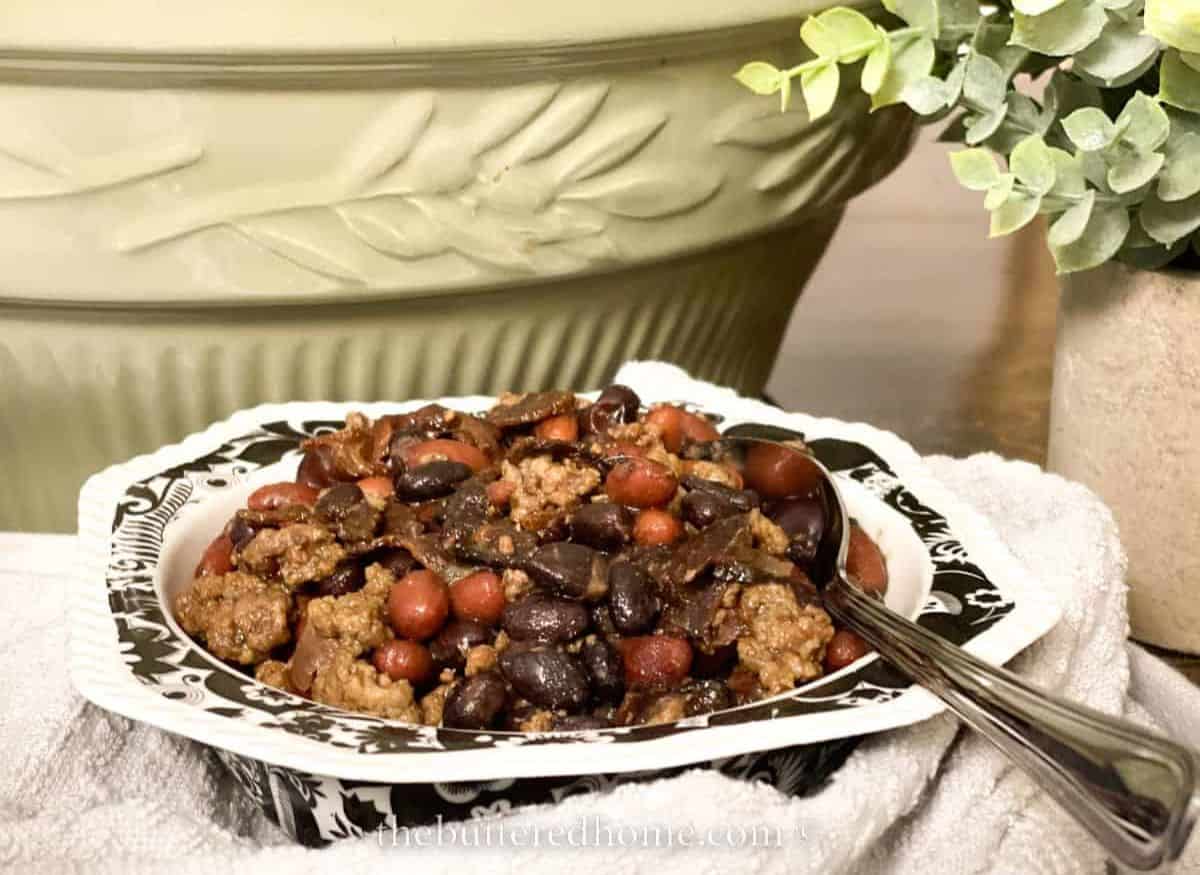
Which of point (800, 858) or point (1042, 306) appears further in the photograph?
point (1042, 306)

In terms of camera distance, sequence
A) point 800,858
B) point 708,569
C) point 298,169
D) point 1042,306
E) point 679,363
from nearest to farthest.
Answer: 1. point 800,858
2. point 708,569
3. point 298,169
4. point 679,363
5. point 1042,306

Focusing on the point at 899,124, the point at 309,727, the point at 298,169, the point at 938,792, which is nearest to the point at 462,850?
the point at 309,727

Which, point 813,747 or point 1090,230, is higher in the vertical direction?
point 1090,230

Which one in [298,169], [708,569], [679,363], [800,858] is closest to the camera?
[800,858]

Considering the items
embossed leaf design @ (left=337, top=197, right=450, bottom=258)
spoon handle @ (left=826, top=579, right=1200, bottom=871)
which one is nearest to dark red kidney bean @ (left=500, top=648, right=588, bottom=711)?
spoon handle @ (left=826, top=579, right=1200, bottom=871)

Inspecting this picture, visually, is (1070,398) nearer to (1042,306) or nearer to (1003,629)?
(1003,629)

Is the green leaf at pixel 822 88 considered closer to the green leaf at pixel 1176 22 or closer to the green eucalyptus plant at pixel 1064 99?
the green eucalyptus plant at pixel 1064 99

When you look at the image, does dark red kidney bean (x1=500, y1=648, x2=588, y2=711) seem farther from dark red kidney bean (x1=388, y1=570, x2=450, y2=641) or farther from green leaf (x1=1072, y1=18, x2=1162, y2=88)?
green leaf (x1=1072, y1=18, x2=1162, y2=88)

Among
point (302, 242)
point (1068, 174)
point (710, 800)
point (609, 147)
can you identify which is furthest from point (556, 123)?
point (710, 800)
